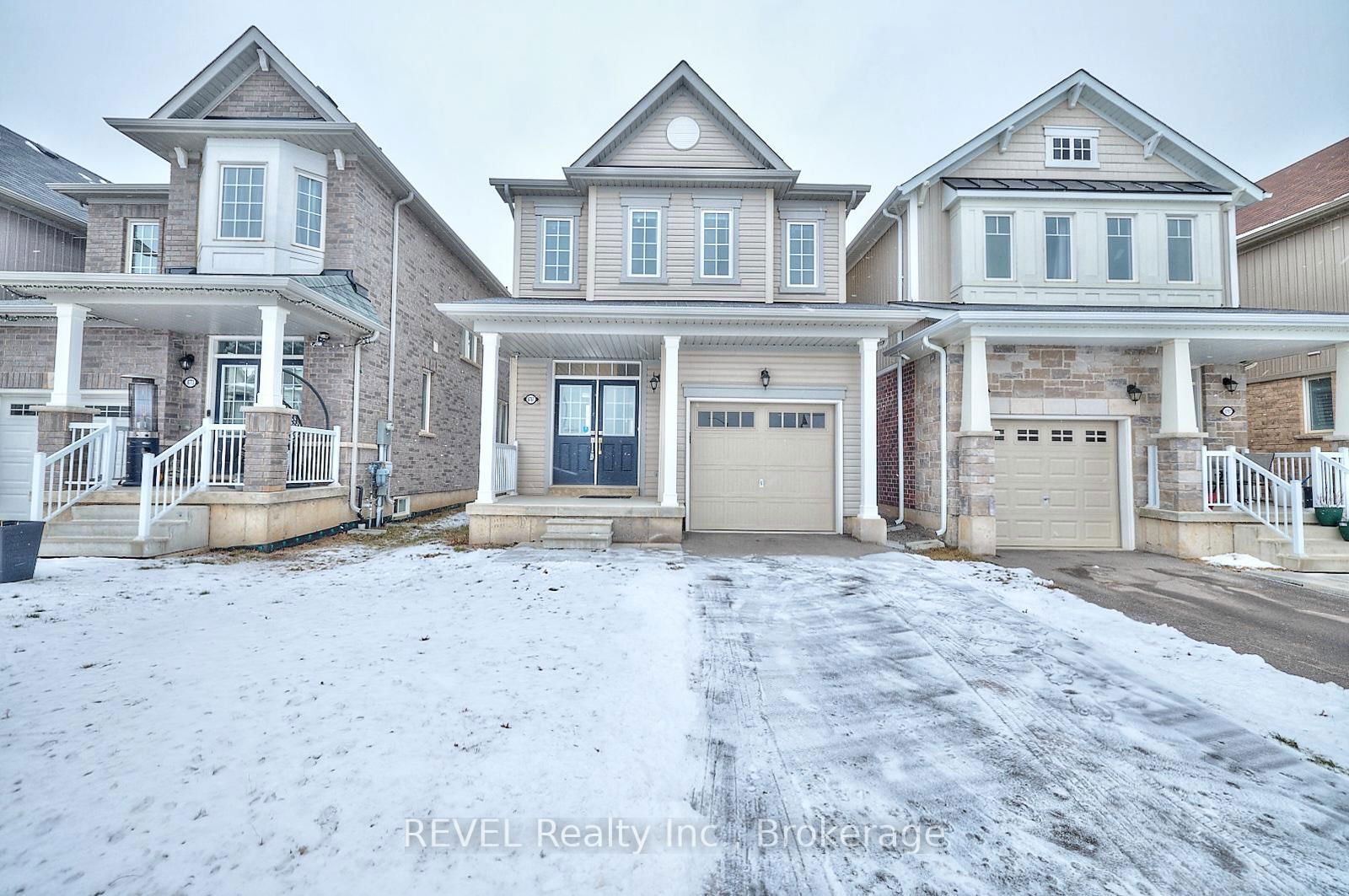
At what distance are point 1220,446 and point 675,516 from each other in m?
9.89

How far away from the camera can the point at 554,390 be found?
1043cm

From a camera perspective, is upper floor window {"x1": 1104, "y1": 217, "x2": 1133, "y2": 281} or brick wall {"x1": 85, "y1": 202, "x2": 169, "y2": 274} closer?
upper floor window {"x1": 1104, "y1": 217, "x2": 1133, "y2": 281}

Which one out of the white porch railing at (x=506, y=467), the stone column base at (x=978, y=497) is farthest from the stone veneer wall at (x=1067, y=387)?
the white porch railing at (x=506, y=467)

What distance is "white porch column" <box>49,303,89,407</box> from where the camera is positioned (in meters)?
8.26

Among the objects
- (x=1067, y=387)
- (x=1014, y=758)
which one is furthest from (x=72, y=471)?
(x=1067, y=387)

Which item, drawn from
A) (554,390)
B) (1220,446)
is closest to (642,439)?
(554,390)

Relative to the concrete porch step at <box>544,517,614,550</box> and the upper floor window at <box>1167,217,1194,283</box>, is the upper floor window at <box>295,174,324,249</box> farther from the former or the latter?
A: the upper floor window at <box>1167,217,1194,283</box>

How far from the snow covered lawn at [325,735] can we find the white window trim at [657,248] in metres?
6.63

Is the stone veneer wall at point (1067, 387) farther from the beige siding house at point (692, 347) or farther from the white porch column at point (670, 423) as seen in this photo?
the white porch column at point (670, 423)

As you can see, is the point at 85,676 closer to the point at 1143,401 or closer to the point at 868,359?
Answer: the point at 868,359

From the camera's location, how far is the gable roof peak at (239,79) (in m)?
9.94

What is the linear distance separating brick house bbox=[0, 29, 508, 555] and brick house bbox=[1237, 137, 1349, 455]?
1739 cm

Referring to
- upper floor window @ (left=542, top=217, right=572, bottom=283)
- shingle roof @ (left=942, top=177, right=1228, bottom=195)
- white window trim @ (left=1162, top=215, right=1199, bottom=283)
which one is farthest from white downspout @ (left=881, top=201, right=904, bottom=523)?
upper floor window @ (left=542, top=217, right=572, bottom=283)

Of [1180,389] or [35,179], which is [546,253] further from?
[35,179]
